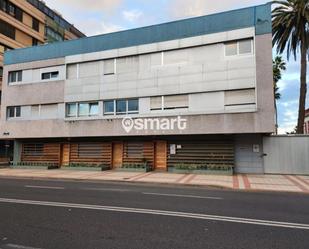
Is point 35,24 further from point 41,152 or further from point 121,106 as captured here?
point 121,106

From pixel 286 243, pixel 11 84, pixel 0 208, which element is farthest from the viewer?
pixel 11 84

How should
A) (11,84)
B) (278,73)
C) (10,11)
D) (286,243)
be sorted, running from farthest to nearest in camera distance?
(278,73), (10,11), (11,84), (286,243)

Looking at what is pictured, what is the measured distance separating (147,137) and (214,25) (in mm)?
9222

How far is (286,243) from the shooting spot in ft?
18.1

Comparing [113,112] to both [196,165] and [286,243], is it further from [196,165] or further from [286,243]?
[286,243]

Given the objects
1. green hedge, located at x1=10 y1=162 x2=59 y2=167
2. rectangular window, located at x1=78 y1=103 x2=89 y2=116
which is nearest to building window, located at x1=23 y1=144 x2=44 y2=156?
green hedge, located at x1=10 y1=162 x2=59 y2=167

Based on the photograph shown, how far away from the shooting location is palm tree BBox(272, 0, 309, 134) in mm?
25400

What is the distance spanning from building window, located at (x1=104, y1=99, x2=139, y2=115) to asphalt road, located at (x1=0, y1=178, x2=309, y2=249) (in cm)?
1353

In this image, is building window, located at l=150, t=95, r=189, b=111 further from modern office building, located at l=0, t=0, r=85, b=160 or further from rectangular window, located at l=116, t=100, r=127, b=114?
modern office building, located at l=0, t=0, r=85, b=160

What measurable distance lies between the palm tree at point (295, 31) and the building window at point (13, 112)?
23.5 meters

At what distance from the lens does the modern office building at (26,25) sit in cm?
3950

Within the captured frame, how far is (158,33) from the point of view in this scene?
2327 cm

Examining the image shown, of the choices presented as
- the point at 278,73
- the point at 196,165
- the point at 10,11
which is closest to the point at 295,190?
the point at 196,165

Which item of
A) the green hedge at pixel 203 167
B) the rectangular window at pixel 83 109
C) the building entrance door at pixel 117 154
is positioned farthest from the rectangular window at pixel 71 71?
the green hedge at pixel 203 167
